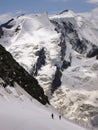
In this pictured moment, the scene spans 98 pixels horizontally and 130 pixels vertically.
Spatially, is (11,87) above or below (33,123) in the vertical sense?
below

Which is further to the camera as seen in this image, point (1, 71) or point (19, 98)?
point (1, 71)

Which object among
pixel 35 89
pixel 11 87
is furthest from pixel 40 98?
pixel 11 87

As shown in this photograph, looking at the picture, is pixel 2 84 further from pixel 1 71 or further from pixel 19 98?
pixel 1 71

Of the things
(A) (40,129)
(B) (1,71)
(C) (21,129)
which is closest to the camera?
(C) (21,129)

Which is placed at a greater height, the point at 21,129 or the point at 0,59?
the point at 21,129

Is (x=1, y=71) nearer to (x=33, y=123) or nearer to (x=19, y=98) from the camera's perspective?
(x=19, y=98)

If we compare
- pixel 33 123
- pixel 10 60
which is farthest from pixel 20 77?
pixel 33 123

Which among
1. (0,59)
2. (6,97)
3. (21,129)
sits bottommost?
(0,59)

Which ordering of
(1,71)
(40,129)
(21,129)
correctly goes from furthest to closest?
(1,71)
(40,129)
(21,129)

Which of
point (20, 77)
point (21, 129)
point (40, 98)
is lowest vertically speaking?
point (40, 98)
